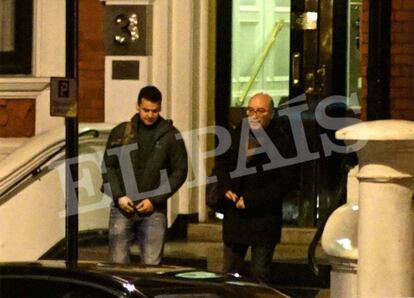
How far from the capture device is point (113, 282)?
645 cm

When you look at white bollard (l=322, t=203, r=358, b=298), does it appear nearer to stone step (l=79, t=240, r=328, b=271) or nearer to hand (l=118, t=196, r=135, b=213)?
hand (l=118, t=196, r=135, b=213)

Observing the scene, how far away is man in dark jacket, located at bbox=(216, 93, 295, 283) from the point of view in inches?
401

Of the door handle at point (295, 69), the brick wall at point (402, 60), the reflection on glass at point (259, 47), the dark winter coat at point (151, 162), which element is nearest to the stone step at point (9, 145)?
the reflection on glass at point (259, 47)

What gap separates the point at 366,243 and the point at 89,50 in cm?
541

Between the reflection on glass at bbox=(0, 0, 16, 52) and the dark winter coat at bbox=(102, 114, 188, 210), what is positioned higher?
the reflection on glass at bbox=(0, 0, 16, 52)

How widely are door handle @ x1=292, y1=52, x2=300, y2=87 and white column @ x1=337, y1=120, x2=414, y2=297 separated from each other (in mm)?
4436

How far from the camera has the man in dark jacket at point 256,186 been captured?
1018 centimetres

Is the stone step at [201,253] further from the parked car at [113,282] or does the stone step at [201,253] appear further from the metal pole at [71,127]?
the parked car at [113,282]

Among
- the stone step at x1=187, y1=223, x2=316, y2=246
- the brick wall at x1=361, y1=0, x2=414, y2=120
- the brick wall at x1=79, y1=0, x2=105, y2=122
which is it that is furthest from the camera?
the brick wall at x1=79, y1=0, x2=105, y2=122

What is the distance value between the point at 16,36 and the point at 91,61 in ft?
2.85

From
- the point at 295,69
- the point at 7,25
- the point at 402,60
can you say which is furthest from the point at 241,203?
the point at 7,25

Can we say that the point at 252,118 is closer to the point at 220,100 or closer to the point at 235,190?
the point at 235,190

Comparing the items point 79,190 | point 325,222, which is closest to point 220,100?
point 79,190

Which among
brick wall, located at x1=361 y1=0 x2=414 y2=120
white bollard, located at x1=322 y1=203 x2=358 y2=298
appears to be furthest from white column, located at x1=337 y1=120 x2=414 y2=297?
brick wall, located at x1=361 y1=0 x2=414 y2=120
